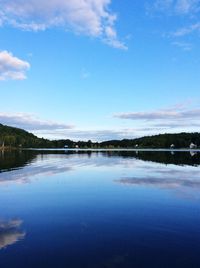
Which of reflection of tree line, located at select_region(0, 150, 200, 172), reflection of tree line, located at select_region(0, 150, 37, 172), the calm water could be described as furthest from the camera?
reflection of tree line, located at select_region(0, 150, 200, 172)

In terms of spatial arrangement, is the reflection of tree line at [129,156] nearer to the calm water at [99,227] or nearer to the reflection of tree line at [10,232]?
the calm water at [99,227]

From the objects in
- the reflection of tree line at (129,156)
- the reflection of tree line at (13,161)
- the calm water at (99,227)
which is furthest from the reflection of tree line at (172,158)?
the calm water at (99,227)

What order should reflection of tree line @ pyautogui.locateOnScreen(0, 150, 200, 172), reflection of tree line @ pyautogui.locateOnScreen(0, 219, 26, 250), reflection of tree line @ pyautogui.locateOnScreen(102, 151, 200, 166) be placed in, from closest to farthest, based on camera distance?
reflection of tree line @ pyautogui.locateOnScreen(0, 219, 26, 250) < reflection of tree line @ pyautogui.locateOnScreen(0, 150, 200, 172) < reflection of tree line @ pyautogui.locateOnScreen(102, 151, 200, 166)

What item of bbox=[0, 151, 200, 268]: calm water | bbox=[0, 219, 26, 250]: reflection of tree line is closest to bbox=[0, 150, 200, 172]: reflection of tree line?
bbox=[0, 151, 200, 268]: calm water

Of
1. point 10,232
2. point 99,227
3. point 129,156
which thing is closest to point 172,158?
point 129,156

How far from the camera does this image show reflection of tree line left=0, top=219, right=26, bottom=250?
11484 millimetres

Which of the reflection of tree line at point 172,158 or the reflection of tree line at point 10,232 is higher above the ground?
the reflection of tree line at point 172,158

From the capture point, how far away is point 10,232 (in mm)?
12766

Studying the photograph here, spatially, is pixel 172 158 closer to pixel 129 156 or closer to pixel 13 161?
pixel 129 156

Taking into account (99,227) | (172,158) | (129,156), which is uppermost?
(129,156)

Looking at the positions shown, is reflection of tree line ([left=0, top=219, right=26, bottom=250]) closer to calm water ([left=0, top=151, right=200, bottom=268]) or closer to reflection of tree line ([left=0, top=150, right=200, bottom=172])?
calm water ([left=0, top=151, right=200, bottom=268])

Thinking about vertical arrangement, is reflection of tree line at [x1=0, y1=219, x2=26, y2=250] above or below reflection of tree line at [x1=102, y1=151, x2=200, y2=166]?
below

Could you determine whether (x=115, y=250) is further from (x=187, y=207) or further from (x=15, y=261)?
(x=187, y=207)

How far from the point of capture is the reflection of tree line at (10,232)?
11484 millimetres
